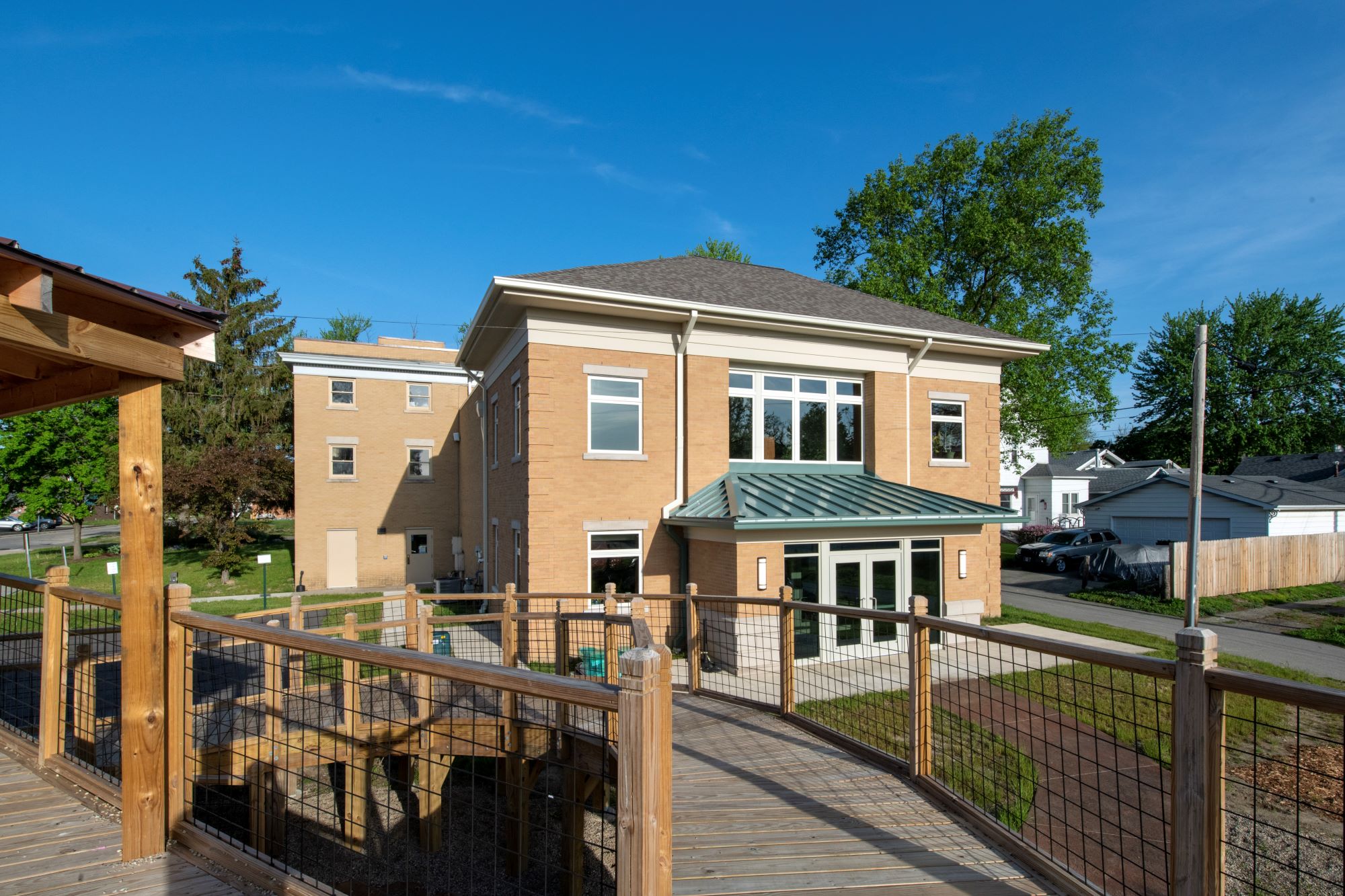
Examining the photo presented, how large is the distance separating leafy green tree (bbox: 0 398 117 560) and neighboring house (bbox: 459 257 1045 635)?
27002 mm

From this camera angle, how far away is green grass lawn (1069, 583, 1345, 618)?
60.4 ft

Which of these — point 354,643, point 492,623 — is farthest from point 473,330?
point 354,643

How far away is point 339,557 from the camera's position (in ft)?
76.0

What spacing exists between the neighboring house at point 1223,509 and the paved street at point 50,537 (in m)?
46.2

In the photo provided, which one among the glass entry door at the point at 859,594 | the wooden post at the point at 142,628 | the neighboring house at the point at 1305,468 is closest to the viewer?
the wooden post at the point at 142,628

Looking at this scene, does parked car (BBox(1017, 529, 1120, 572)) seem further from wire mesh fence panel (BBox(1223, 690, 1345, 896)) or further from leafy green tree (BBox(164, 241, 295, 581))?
leafy green tree (BBox(164, 241, 295, 581))

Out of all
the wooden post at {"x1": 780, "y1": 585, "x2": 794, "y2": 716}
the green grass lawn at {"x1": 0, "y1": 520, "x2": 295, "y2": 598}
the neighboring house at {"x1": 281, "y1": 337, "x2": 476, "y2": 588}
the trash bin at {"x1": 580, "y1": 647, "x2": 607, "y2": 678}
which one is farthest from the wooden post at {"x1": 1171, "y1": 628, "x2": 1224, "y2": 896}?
the neighboring house at {"x1": 281, "y1": 337, "x2": 476, "y2": 588}

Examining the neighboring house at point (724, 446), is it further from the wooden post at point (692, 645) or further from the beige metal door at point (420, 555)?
the beige metal door at point (420, 555)

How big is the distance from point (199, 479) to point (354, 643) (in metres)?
26.2

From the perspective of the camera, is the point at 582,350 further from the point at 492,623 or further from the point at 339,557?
the point at 339,557

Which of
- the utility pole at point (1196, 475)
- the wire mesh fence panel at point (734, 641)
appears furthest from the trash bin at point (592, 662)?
the utility pole at point (1196, 475)

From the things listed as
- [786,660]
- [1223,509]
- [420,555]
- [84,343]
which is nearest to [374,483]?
[420,555]

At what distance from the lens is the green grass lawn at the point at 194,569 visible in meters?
22.8

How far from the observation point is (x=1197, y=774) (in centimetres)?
275
